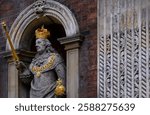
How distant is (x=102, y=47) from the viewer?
49.6ft

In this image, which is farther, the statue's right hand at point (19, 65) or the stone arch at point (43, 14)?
the statue's right hand at point (19, 65)

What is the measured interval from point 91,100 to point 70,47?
Result: 2.63 m

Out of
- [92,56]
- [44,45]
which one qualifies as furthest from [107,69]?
[44,45]

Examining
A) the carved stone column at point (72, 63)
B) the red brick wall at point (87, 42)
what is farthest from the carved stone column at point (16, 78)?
the red brick wall at point (87, 42)

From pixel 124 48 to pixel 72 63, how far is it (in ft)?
3.81

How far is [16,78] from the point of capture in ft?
53.5

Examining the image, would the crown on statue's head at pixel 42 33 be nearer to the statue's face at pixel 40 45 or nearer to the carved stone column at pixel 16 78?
the statue's face at pixel 40 45

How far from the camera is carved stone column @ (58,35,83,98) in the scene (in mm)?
15242

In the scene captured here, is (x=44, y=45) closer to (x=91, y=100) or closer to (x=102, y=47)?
(x=102, y=47)

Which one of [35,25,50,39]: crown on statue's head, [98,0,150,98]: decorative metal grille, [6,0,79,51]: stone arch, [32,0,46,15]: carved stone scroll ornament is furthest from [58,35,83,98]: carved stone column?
[32,0,46,15]: carved stone scroll ornament

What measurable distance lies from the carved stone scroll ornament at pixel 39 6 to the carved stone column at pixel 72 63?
0.98 m

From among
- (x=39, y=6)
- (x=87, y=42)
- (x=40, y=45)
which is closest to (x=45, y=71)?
(x=40, y=45)

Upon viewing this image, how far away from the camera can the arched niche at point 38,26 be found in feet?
50.8

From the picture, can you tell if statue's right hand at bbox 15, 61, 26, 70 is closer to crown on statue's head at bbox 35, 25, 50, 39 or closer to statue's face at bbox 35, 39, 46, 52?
statue's face at bbox 35, 39, 46, 52
